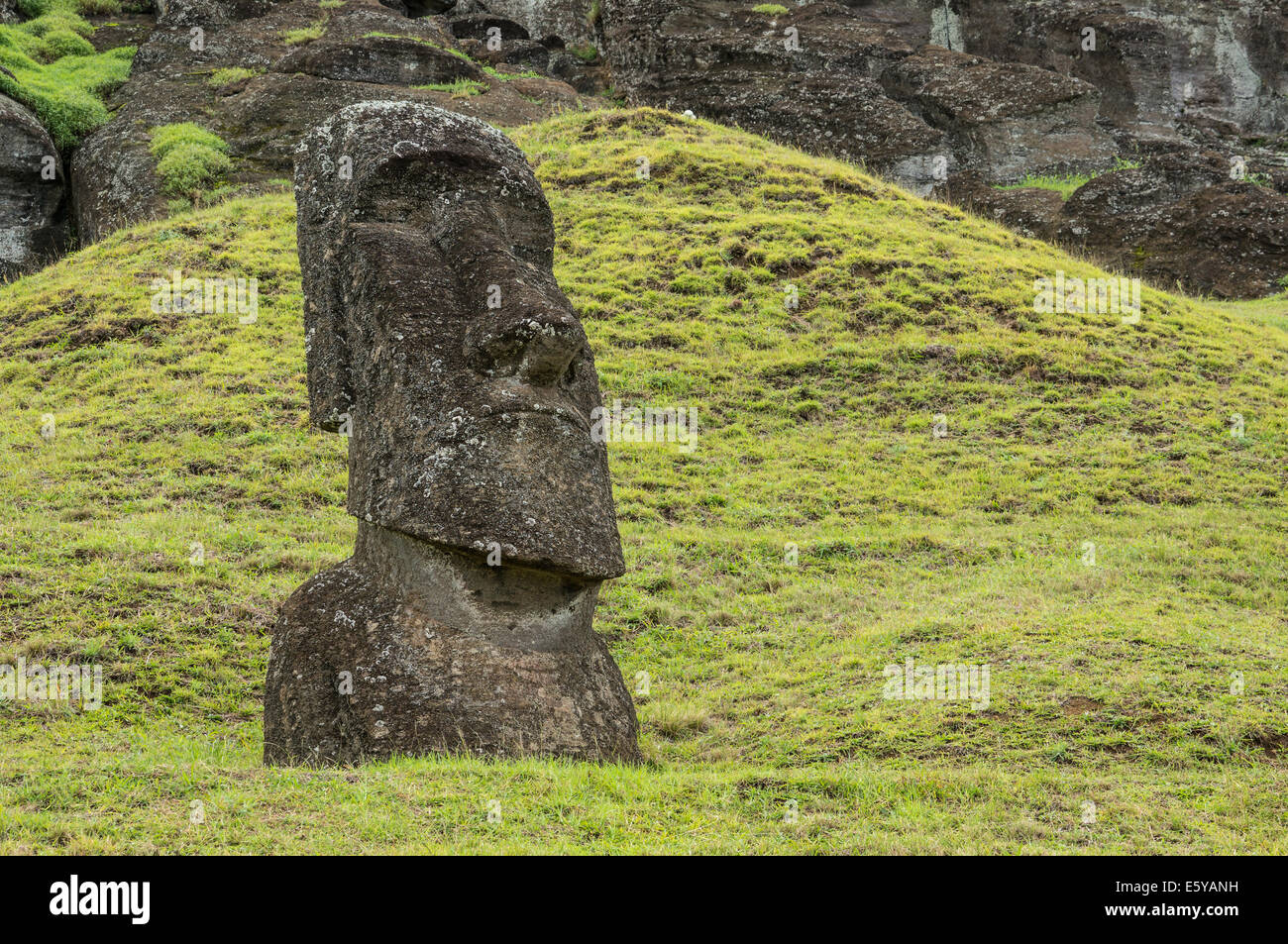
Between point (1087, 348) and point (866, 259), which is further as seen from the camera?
point (866, 259)

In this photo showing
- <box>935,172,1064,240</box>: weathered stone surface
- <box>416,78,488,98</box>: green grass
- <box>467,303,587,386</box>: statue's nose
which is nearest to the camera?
<box>467,303,587,386</box>: statue's nose

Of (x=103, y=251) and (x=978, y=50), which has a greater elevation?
(x=978, y=50)

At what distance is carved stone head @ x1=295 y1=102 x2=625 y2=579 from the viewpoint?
6.91 metres

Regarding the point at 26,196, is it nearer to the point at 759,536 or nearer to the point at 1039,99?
the point at 759,536

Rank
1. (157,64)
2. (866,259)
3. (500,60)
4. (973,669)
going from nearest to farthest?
(973,669)
(866,259)
(157,64)
(500,60)

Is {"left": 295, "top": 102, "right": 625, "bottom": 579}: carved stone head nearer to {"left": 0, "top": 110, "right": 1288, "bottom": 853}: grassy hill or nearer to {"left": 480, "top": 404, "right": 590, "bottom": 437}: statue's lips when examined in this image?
{"left": 480, "top": 404, "right": 590, "bottom": 437}: statue's lips

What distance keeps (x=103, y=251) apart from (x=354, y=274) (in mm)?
14301

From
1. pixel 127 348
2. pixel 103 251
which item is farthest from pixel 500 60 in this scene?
pixel 127 348

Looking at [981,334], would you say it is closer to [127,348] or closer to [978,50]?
[127,348]

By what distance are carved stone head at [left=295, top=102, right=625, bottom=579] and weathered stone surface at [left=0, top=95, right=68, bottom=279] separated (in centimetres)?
1630

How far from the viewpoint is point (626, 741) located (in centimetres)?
725

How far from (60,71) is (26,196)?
20.3 feet

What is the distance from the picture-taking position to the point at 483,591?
7.06 m

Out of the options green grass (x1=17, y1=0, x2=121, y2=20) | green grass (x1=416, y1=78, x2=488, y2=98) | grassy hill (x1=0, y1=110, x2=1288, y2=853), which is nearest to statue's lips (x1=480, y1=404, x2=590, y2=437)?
grassy hill (x1=0, y1=110, x2=1288, y2=853)
